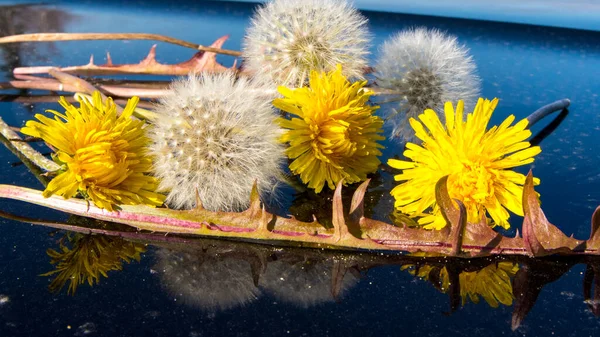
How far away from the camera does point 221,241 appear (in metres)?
1.02

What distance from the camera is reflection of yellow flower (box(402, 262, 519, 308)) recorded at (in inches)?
34.4

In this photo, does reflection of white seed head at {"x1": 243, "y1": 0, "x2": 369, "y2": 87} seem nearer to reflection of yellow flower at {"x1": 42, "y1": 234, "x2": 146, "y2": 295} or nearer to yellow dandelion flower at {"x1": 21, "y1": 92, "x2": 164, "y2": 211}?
yellow dandelion flower at {"x1": 21, "y1": 92, "x2": 164, "y2": 211}

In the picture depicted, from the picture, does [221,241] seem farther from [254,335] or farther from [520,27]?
[520,27]

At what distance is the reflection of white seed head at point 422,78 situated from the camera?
1412mm

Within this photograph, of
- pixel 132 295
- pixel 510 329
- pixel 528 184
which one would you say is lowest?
pixel 132 295

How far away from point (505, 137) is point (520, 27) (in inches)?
85.8

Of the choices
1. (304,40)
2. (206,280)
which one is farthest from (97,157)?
(304,40)

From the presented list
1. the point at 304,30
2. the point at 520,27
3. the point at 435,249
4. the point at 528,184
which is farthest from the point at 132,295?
the point at 520,27

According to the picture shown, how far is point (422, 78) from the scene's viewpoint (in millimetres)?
1419

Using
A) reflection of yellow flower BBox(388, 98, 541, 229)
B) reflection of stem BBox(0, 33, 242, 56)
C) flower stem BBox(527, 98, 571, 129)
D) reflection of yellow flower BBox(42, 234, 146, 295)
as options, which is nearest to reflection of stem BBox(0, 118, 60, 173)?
reflection of yellow flower BBox(42, 234, 146, 295)

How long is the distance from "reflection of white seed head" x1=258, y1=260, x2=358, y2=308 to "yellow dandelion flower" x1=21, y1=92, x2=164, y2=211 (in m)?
0.29

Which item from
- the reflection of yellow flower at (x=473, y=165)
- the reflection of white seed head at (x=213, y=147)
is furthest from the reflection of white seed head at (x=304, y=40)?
the reflection of yellow flower at (x=473, y=165)

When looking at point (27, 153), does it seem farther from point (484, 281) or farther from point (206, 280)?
point (484, 281)

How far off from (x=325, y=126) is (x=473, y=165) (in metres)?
0.28
